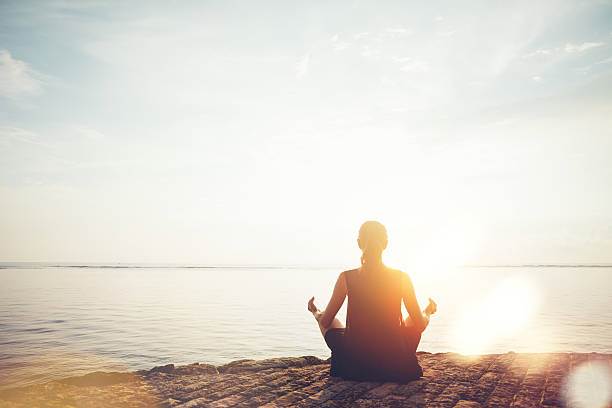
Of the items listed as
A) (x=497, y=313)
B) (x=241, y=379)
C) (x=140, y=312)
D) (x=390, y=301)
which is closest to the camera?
(x=390, y=301)

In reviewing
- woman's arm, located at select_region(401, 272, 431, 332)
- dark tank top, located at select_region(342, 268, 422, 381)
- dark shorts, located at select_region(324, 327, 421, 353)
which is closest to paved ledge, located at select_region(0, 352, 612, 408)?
dark tank top, located at select_region(342, 268, 422, 381)

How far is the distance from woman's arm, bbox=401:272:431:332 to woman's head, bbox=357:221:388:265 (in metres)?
0.50

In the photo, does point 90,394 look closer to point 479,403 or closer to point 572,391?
point 479,403

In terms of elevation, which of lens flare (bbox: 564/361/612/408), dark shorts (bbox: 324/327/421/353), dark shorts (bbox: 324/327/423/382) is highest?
dark shorts (bbox: 324/327/421/353)

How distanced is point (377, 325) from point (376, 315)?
139 millimetres

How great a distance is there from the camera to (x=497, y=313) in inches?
1104

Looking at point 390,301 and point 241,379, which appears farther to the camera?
point 241,379

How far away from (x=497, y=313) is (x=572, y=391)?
25073 mm

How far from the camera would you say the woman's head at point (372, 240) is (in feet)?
18.3

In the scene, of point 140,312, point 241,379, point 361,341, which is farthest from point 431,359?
point 140,312

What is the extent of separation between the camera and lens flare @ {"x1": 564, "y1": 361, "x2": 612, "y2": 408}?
15.9 ft

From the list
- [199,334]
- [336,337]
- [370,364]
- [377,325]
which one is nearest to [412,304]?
[377,325]

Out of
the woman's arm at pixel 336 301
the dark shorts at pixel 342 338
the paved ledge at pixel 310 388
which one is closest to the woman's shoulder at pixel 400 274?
the woman's arm at pixel 336 301

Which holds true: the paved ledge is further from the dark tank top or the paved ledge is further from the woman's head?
the woman's head
